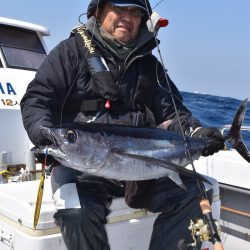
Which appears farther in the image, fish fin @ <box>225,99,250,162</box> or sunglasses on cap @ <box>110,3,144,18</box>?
sunglasses on cap @ <box>110,3,144,18</box>

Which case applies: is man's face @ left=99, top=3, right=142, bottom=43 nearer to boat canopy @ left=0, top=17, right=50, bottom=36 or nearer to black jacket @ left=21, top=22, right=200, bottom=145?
black jacket @ left=21, top=22, right=200, bottom=145

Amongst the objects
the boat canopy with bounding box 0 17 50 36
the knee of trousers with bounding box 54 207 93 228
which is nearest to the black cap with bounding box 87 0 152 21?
the knee of trousers with bounding box 54 207 93 228

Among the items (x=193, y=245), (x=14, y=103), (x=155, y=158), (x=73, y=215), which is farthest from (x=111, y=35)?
(x=14, y=103)

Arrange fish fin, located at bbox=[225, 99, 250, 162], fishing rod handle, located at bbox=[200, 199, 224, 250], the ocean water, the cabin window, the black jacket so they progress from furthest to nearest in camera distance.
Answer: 1. the ocean water
2. the cabin window
3. fish fin, located at bbox=[225, 99, 250, 162]
4. the black jacket
5. fishing rod handle, located at bbox=[200, 199, 224, 250]

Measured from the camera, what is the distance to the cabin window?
22.0 ft

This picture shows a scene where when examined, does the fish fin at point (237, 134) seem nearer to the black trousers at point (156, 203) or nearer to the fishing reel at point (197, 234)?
the black trousers at point (156, 203)

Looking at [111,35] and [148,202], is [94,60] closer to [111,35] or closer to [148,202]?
[111,35]

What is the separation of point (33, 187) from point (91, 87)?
3.09 feet

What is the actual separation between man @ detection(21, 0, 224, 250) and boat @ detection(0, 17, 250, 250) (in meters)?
0.12

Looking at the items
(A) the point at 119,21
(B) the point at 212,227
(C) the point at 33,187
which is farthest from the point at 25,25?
(B) the point at 212,227

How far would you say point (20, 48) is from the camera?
23.0ft

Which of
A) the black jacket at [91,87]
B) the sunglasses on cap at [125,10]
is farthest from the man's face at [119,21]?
the black jacket at [91,87]

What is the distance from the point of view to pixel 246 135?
447 inches

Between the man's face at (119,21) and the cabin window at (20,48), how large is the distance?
3.46 m
